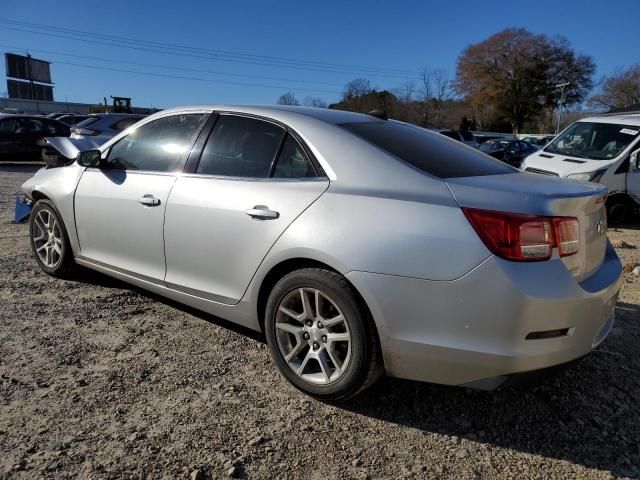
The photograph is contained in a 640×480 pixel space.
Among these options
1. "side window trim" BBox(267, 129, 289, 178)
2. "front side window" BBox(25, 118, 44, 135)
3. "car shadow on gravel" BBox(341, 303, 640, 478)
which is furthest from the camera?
"front side window" BBox(25, 118, 44, 135)

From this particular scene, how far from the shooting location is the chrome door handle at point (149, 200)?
352 centimetres

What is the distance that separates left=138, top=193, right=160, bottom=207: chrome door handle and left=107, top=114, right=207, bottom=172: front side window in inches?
8.3

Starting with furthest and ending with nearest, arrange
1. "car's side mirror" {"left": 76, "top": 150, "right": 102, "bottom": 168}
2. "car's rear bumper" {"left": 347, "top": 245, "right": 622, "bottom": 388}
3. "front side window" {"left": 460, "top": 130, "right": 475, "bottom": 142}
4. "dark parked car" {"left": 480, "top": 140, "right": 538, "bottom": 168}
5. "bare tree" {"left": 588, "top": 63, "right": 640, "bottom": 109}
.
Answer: "bare tree" {"left": 588, "top": 63, "right": 640, "bottom": 109} < "front side window" {"left": 460, "top": 130, "right": 475, "bottom": 142} < "dark parked car" {"left": 480, "top": 140, "right": 538, "bottom": 168} < "car's side mirror" {"left": 76, "top": 150, "right": 102, "bottom": 168} < "car's rear bumper" {"left": 347, "top": 245, "right": 622, "bottom": 388}

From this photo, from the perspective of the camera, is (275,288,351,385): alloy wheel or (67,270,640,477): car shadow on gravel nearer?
(67,270,640,477): car shadow on gravel

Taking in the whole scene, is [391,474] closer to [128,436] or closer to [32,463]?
[128,436]

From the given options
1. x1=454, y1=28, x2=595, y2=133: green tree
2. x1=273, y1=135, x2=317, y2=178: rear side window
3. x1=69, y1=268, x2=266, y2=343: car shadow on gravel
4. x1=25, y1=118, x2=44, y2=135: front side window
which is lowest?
x1=69, y1=268, x2=266, y2=343: car shadow on gravel

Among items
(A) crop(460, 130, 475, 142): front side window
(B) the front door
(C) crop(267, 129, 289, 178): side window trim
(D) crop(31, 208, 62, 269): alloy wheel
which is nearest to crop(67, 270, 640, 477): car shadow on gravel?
(C) crop(267, 129, 289, 178): side window trim

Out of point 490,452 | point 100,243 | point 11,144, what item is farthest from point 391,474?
point 11,144

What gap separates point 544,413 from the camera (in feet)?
9.09

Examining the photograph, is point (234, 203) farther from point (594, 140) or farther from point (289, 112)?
point (594, 140)

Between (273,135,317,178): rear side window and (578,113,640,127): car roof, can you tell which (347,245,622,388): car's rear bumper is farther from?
(578,113,640,127): car roof

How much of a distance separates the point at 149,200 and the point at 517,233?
7.81ft

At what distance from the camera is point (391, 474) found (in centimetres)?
228

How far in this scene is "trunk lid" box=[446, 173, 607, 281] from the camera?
2.36m
